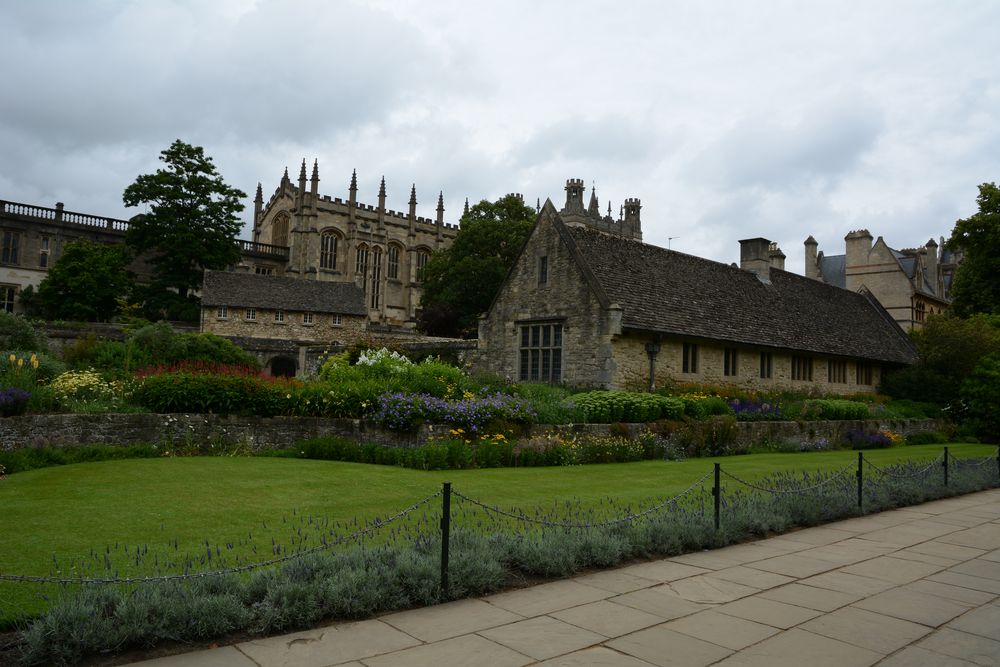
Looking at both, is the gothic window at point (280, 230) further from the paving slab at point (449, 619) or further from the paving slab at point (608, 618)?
the paving slab at point (608, 618)

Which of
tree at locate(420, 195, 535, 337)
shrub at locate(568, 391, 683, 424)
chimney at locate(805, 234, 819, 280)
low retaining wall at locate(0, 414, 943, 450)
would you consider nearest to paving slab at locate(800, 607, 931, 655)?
low retaining wall at locate(0, 414, 943, 450)

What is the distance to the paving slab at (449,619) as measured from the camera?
5.45 meters

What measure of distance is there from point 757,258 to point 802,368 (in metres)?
6.41

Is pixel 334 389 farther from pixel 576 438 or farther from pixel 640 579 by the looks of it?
pixel 640 579

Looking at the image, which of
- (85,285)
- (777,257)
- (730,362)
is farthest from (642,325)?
(85,285)

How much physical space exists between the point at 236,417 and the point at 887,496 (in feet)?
41.6

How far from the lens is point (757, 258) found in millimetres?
34156

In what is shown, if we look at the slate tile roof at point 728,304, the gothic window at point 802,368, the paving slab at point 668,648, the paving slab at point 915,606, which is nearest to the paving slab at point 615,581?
the paving slab at point 668,648

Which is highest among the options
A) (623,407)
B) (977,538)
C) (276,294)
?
(276,294)

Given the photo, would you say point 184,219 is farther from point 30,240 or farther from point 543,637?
point 543,637

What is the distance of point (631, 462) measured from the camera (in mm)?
17078

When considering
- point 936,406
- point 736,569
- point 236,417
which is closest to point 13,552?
point 736,569

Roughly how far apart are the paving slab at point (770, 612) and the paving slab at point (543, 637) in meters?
1.48

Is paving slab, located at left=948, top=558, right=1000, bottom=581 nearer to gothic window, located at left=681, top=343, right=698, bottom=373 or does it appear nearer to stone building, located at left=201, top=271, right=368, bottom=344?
gothic window, located at left=681, top=343, right=698, bottom=373
